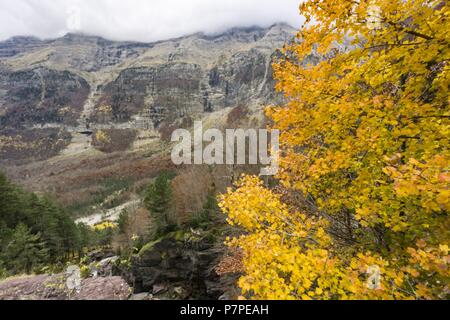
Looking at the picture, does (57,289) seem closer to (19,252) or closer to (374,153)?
(19,252)

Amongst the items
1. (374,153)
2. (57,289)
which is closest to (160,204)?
(57,289)

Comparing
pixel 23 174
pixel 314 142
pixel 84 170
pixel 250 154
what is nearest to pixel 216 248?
pixel 250 154

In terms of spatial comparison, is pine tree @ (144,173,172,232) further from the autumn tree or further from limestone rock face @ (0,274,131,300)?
the autumn tree

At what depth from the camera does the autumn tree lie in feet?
12.4

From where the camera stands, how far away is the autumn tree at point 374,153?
3779 millimetres

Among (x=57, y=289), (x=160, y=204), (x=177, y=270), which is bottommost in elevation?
(x=57, y=289)

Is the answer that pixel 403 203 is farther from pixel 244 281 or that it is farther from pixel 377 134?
pixel 244 281

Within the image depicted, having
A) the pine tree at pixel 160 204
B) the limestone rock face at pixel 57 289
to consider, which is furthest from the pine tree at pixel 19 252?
the pine tree at pixel 160 204

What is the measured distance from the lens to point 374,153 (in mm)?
5633

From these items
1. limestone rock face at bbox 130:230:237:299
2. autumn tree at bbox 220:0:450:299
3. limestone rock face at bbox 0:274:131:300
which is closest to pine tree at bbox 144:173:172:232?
limestone rock face at bbox 130:230:237:299

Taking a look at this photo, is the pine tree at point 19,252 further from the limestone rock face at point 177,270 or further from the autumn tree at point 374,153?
the autumn tree at point 374,153

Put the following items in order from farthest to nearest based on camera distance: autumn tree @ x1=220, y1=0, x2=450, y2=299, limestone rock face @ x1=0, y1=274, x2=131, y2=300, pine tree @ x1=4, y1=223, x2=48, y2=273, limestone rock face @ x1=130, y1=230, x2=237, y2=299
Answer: pine tree @ x1=4, y1=223, x2=48, y2=273, limestone rock face @ x1=130, y1=230, x2=237, y2=299, limestone rock face @ x1=0, y1=274, x2=131, y2=300, autumn tree @ x1=220, y1=0, x2=450, y2=299

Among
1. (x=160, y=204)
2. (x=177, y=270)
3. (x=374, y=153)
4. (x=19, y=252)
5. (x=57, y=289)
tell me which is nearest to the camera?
(x=374, y=153)

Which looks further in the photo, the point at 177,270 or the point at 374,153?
the point at 177,270
